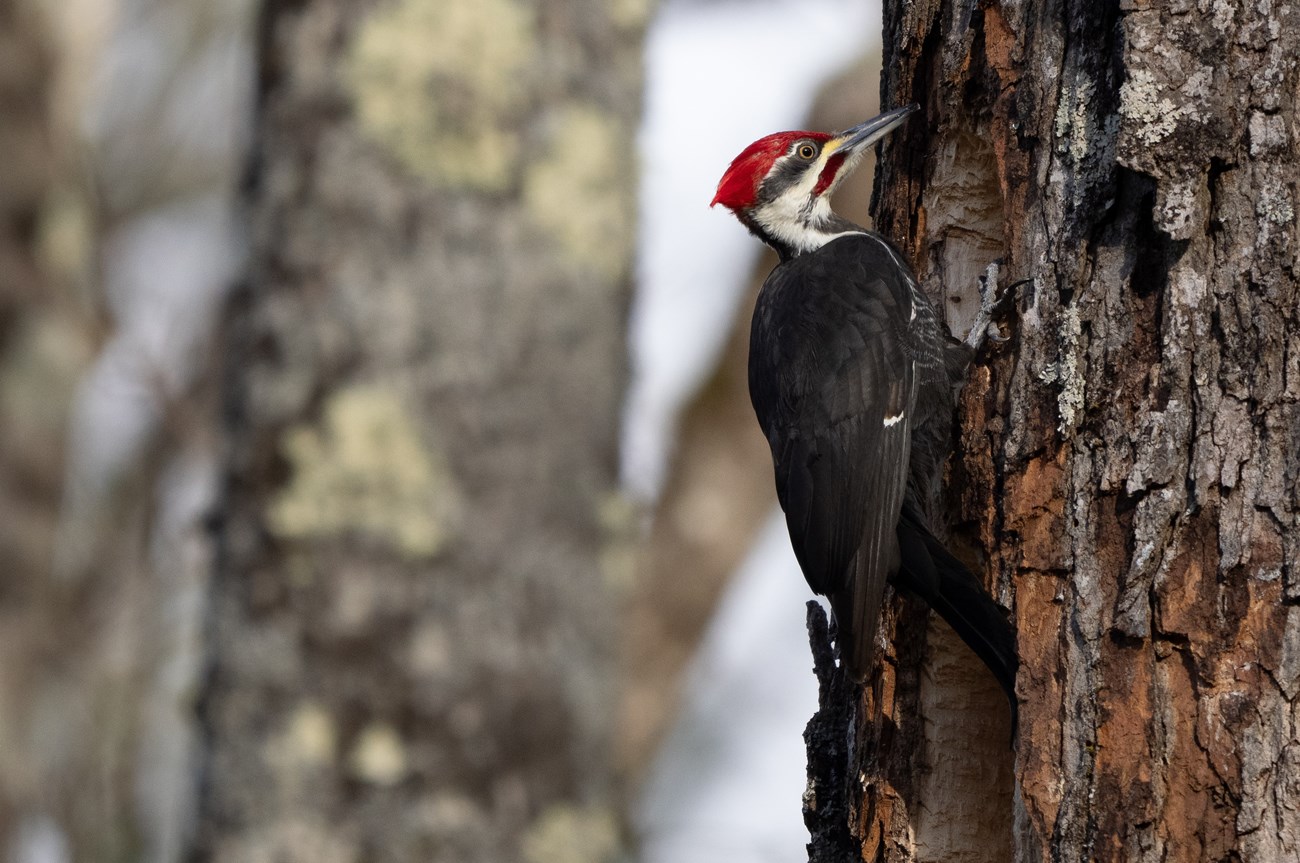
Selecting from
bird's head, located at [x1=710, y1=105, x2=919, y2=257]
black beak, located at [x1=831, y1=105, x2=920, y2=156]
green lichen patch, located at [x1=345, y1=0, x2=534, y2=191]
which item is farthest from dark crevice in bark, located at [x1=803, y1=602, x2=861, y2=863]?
bird's head, located at [x1=710, y1=105, x2=919, y2=257]

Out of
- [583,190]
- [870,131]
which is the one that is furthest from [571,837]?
[870,131]

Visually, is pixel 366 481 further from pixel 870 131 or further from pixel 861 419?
pixel 870 131

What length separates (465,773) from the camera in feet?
6.72

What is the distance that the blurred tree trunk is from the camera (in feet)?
6.72

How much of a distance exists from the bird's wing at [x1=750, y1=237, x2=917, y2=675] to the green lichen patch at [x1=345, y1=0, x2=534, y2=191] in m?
1.10

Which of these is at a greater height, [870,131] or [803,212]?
[803,212]

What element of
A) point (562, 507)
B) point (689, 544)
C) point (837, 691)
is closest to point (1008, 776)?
point (837, 691)

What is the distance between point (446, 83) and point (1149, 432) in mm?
1238

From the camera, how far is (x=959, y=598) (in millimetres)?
2492

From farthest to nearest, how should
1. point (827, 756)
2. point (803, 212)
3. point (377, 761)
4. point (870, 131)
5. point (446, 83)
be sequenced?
point (803, 212)
point (870, 131)
point (827, 756)
point (446, 83)
point (377, 761)

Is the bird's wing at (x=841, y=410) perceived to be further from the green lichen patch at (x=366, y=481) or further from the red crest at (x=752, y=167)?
the green lichen patch at (x=366, y=481)

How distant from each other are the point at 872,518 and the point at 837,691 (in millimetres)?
361

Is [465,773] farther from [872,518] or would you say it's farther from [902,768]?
[872,518]

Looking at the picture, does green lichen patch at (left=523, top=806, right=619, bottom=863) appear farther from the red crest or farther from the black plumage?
the red crest
